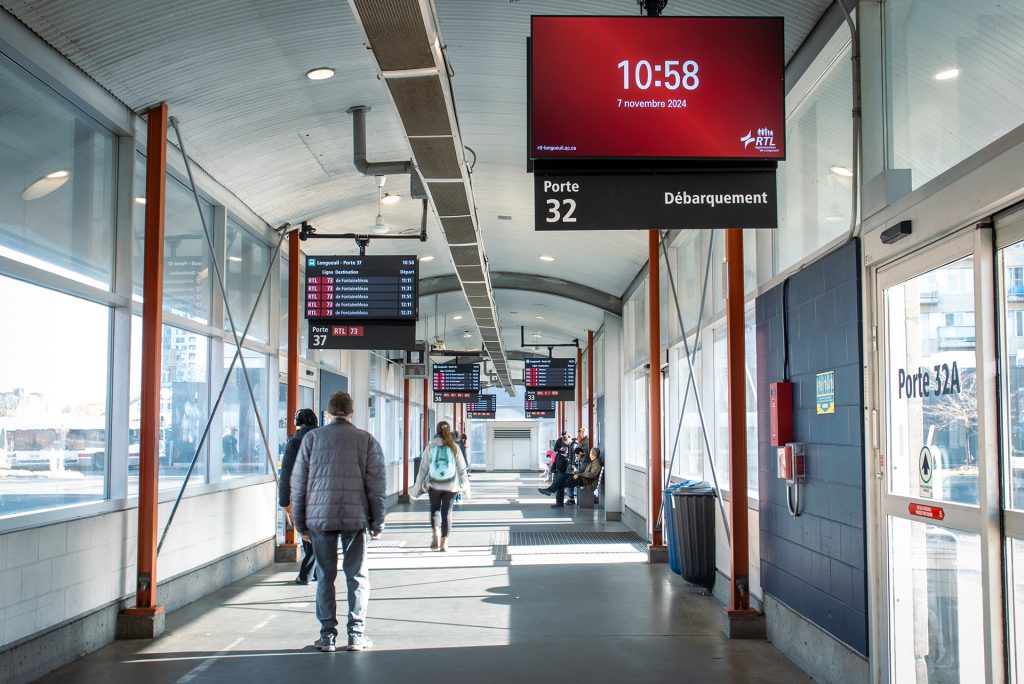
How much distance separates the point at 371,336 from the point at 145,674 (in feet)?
17.4

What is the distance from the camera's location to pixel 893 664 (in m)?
4.71

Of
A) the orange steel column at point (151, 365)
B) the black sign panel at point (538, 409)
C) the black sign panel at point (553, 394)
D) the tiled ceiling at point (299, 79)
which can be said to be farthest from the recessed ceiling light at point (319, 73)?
the black sign panel at point (538, 409)

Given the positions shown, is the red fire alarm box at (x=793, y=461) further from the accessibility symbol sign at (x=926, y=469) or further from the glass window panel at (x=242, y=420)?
the glass window panel at (x=242, y=420)

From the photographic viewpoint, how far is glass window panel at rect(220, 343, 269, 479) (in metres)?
9.83

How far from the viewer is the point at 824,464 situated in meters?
5.62

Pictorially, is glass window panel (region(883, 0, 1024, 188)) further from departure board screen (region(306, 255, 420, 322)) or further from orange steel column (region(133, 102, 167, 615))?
departure board screen (region(306, 255, 420, 322))

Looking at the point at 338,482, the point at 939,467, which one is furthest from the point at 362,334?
the point at 939,467

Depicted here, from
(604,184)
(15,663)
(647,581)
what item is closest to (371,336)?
(647,581)

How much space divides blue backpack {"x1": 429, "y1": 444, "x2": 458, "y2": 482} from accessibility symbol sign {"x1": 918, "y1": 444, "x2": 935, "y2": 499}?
7.48 meters

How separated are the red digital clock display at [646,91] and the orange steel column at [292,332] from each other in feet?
22.4

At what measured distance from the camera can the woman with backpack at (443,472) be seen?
11.4 meters

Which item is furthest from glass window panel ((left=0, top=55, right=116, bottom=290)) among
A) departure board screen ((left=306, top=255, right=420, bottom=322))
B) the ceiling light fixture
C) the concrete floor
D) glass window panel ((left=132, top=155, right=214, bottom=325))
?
departure board screen ((left=306, top=255, right=420, bottom=322))

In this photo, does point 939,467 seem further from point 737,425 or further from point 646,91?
point 737,425

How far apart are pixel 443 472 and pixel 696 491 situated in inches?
152
